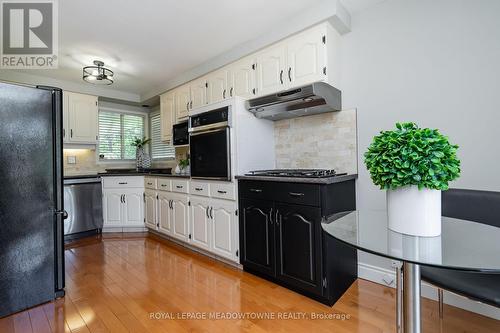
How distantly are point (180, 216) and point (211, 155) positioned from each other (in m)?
0.99

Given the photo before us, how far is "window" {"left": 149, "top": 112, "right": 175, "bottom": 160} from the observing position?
15.7ft

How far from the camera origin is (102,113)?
4668mm

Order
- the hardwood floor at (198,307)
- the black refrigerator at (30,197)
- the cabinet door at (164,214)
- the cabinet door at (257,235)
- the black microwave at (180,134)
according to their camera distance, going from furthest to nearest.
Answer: the black microwave at (180,134) → the cabinet door at (164,214) → the cabinet door at (257,235) → the black refrigerator at (30,197) → the hardwood floor at (198,307)

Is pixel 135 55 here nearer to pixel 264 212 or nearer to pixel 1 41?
pixel 1 41

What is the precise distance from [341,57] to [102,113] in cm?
422

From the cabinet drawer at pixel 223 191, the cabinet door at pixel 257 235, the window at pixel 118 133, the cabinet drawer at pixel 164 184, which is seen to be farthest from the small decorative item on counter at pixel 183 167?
the window at pixel 118 133

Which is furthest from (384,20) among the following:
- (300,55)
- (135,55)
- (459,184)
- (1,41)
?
(1,41)

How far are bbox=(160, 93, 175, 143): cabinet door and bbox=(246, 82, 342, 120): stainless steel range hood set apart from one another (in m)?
1.92

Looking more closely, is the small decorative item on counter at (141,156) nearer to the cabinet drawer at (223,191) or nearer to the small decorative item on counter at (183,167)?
the small decorative item on counter at (183,167)

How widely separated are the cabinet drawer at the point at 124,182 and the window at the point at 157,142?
876mm

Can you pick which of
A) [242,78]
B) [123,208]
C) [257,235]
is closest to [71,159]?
[123,208]

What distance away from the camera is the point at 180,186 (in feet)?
10.4

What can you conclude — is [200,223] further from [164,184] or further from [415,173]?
[415,173]

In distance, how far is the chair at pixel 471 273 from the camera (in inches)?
44.5
